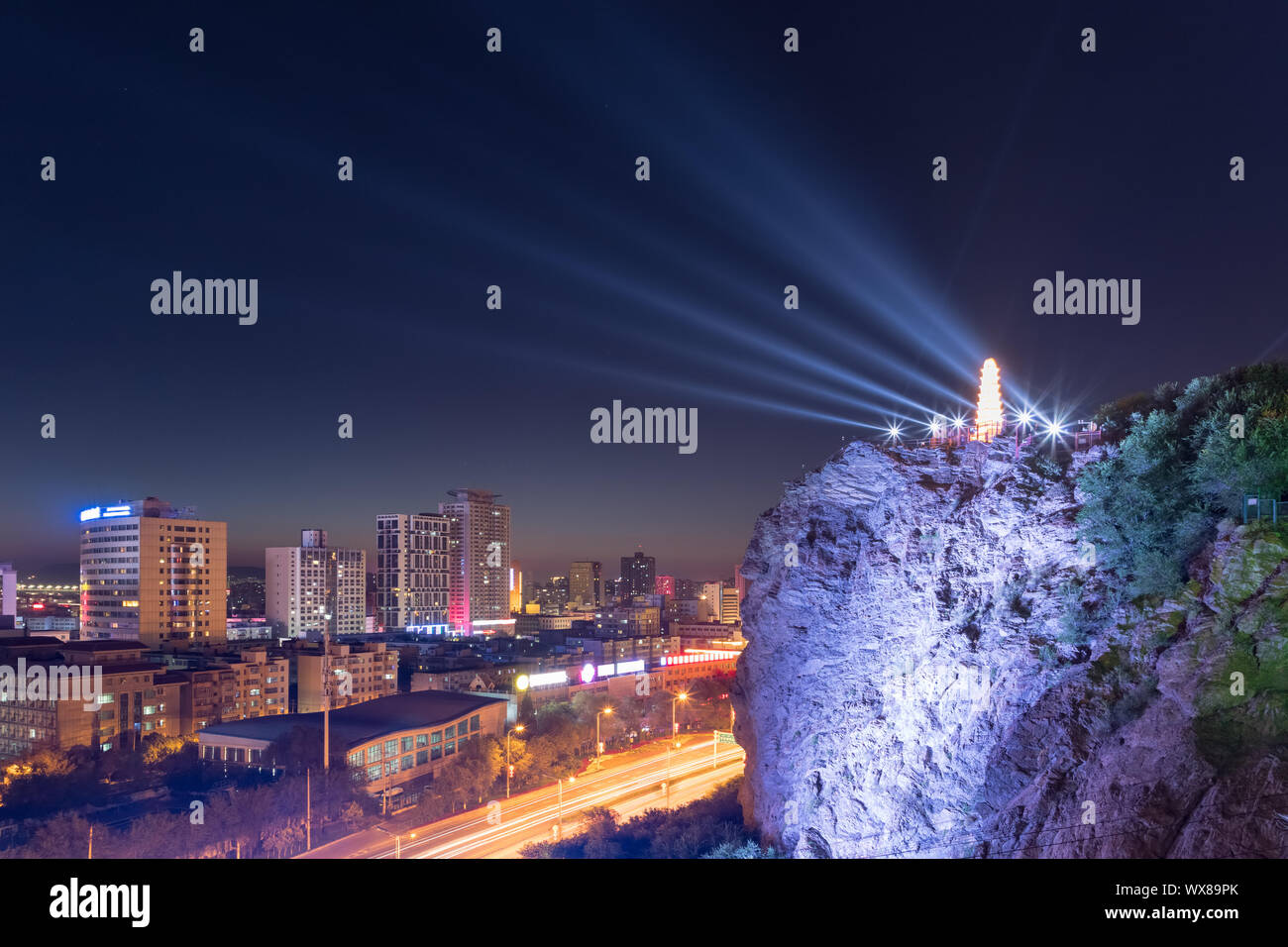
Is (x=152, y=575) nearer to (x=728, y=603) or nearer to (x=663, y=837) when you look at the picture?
(x=663, y=837)

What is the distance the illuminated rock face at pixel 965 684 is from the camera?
40.6 ft

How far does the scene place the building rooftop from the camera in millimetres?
46250

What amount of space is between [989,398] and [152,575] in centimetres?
8991

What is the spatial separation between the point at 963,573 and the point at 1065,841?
11335 millimetres

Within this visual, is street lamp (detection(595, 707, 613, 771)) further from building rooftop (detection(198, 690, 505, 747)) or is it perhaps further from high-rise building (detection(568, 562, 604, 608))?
high-rise building (detection(568, 562, 604, 608))

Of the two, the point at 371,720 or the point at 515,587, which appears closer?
the point at 371,720

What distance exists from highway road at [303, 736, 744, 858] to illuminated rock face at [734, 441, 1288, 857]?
9.56 m

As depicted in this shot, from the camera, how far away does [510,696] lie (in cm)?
5794

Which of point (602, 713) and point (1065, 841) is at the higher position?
point (1065, 841)

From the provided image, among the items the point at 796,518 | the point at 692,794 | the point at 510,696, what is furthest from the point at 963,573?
the point at 510,696

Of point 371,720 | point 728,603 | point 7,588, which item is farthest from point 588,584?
point 371,720

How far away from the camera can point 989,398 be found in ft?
98.4
